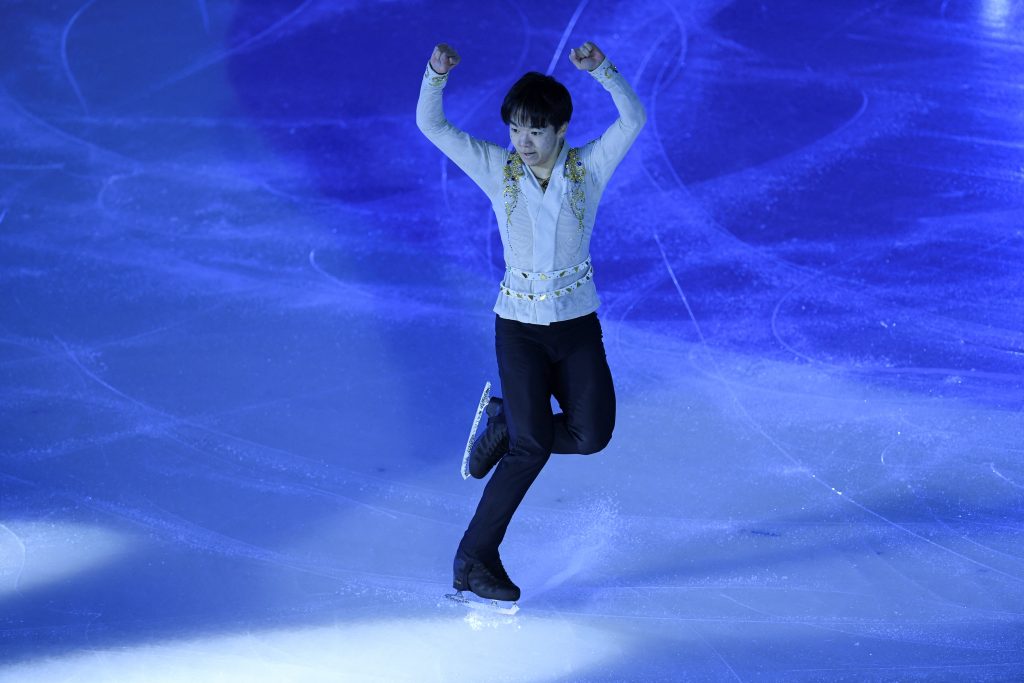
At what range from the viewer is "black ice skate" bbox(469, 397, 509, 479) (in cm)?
457

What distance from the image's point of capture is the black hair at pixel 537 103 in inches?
158

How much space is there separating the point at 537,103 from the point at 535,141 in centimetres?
11

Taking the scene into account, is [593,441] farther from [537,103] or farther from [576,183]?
[537,103]

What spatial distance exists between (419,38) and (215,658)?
4.96 metres

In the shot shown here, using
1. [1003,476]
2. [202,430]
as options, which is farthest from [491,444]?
[1003,476]

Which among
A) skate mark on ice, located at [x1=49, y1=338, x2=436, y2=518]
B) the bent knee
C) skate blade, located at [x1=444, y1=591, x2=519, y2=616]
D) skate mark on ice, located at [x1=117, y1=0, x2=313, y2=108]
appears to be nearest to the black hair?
the bent knee

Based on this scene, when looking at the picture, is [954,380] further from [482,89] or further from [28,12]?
[28,12]

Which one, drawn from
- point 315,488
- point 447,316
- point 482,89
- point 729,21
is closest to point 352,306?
point 447,316

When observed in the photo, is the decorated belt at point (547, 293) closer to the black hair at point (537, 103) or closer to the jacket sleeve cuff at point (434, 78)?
the black hair at point (537, 103)

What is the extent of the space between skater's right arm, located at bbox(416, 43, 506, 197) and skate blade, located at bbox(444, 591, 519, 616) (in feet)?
4.36

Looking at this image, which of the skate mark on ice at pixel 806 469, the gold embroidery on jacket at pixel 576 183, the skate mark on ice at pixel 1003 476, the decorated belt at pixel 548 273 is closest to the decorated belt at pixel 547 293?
the decorated belt at pixel 548 273

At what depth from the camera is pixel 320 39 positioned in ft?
27.6

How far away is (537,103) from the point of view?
4.01m

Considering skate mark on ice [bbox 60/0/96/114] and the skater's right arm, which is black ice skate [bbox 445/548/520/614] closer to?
the skater's right arm
